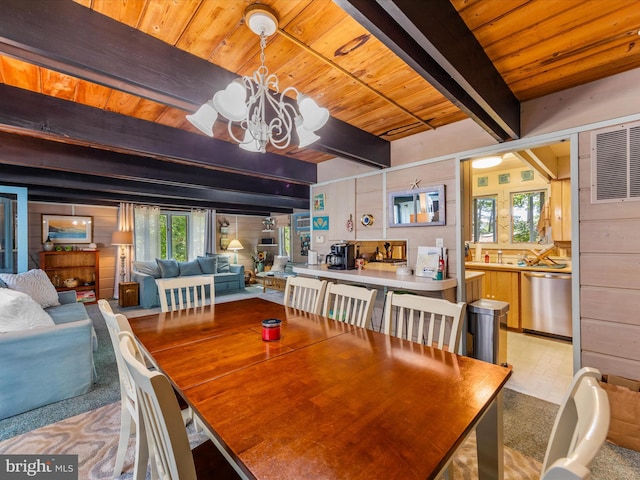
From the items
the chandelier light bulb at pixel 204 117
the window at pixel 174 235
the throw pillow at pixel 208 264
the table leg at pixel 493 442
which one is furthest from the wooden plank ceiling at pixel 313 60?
the window at pixel 174 235

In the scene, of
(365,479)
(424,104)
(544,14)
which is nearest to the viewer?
(365,479)

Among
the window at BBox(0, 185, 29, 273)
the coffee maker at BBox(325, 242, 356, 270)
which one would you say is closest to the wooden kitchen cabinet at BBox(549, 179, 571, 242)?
the coffee maker at BBox(325, 242, 356, 270)

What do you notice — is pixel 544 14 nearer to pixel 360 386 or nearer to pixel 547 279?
pixel 360 386

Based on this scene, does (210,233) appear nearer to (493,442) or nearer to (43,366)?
(43,366)

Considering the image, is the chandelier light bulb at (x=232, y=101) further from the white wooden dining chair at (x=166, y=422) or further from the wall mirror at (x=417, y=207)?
the wall mirror at (x=417, y=207)

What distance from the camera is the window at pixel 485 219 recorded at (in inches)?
191

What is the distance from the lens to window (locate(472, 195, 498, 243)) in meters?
4.84

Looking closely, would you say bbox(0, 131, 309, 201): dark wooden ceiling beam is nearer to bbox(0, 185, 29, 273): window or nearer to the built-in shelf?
bbox(0, 185, 29, 273): window

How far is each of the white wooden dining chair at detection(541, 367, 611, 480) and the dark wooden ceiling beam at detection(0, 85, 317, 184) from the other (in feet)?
9.91

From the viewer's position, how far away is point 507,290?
396cm

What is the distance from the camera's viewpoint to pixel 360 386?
→ 3.46 feet

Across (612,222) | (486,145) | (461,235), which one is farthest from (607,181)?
(461,235)

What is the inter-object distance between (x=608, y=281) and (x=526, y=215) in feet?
9.69

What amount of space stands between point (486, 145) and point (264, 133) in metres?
2.00
